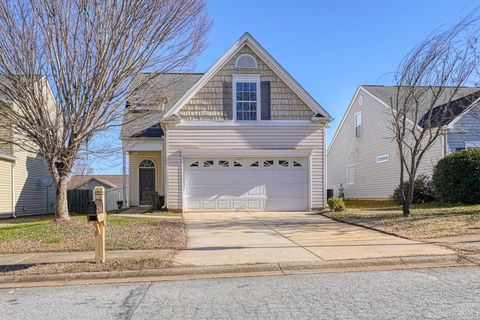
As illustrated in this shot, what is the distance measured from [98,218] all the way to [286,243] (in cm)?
415

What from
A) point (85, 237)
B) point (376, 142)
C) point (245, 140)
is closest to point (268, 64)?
point (245, 140)

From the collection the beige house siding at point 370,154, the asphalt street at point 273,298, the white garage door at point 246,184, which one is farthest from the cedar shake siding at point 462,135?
the asphalt street at point 273,298

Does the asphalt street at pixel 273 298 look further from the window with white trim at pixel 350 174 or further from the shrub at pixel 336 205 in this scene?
the window with white trim at pixel 350 174

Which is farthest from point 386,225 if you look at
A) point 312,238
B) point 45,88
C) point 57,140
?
point 45,88

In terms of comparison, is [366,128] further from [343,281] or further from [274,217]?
[343,281]

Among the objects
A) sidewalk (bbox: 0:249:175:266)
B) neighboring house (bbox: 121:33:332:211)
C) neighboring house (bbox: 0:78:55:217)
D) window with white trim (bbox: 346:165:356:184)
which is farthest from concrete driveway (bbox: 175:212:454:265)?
window with white trim (bbox: 346:165:356:184)

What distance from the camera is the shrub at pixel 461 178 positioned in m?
16.5

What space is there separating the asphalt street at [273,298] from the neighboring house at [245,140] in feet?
35.0

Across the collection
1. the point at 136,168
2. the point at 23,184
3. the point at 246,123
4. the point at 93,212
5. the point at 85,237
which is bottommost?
the point at 85,237

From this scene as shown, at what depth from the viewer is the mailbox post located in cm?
770

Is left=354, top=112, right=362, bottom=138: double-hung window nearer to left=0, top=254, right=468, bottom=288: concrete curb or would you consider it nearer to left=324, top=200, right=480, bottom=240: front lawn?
Answer: left=324, top=200, right=480, bottom=240: front lawn

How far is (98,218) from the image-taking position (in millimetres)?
7742

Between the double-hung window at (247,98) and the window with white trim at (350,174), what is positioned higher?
the double-hung window at (247,98)

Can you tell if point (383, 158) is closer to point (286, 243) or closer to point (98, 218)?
point (286, 243)
